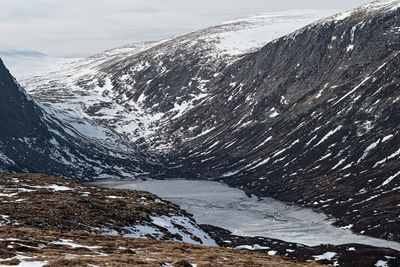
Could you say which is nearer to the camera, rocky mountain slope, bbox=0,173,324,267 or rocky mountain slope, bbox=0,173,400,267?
rocky mountain slope, bbox=0,173,324,267

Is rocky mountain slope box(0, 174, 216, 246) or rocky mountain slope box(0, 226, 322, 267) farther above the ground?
rocky mountain slope box(0, 174, 216, 246)

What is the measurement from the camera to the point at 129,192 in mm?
85312

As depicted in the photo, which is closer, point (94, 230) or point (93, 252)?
point (93, 252)

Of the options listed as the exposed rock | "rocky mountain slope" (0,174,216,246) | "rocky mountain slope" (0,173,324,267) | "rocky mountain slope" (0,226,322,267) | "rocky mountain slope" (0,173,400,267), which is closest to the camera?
"rocky mountain slope" (0,226,322,267)

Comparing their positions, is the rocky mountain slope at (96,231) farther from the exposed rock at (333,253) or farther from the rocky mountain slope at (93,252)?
the exposed rock at (333,253)

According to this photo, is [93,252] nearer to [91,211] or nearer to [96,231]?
[96,231]

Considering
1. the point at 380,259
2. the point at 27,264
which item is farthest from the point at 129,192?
the point at 380,259

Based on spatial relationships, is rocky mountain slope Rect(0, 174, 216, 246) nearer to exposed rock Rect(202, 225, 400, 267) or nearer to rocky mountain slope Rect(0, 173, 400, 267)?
rocky mountain slope Rect(0, 173, 400, 267)

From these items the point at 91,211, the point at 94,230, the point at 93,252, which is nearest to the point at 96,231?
the point at 94,230

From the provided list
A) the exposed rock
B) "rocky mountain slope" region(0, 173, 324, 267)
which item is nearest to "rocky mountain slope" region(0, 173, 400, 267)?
"rocky mountain slope" region(0, 173, 324, 267)

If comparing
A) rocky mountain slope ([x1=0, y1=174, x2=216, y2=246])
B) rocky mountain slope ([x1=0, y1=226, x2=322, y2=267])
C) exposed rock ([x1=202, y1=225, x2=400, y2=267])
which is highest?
exposed rock ([x1=202, y1=225, x2=400, y2=267])

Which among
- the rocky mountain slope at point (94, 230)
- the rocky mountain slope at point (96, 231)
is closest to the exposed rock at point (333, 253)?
the rocky mountain slope at point (96, 231)

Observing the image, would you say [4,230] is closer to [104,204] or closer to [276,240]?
[104,204]

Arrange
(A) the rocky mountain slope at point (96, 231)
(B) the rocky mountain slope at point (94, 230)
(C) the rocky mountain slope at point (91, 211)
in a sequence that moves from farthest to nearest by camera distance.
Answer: (C) the rocky mountain slope at point (91, 211)
(A) the rocky mountain slope at point (96, 231)
(B) the rocky mountain slope at point (94, 230)
